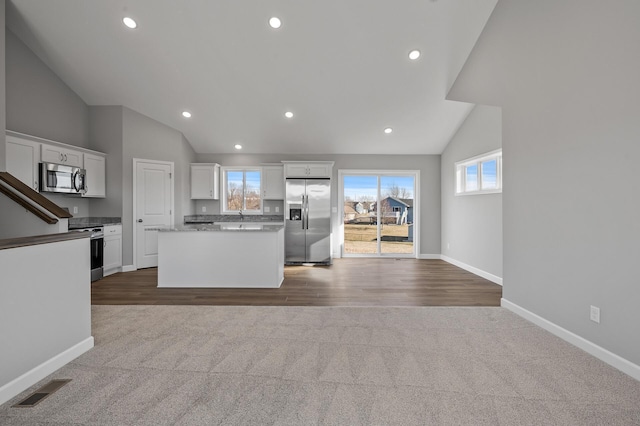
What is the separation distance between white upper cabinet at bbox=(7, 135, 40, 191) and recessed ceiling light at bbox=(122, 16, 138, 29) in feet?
7.27

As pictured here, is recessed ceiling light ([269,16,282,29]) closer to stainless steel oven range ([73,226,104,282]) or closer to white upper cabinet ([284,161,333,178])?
white upper cabinet ([284,161,333,178])

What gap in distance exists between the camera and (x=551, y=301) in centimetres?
285

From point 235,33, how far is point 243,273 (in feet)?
10.8

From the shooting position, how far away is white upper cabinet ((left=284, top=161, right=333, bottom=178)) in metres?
6.54

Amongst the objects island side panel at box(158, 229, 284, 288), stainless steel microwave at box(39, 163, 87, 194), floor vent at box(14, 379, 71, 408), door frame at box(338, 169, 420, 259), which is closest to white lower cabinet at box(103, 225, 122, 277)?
stainless steel microwave at box(39, 163, 87, 194)

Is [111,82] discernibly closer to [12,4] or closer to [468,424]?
A: [12,4]

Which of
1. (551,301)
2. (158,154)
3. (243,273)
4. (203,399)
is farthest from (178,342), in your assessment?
(158,154)

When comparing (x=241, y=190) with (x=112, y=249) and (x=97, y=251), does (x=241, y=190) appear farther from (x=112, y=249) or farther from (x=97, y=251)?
(x=97, y=251)

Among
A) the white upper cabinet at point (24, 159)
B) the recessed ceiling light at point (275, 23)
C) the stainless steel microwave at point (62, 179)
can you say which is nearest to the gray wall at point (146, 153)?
the stainless steel microwave at point (62, 179)

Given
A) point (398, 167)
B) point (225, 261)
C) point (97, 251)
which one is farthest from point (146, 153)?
point (398, 167)

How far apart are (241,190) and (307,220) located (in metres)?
1.78

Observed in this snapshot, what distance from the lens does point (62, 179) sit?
4.58m

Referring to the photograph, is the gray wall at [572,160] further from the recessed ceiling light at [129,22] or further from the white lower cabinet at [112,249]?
the white lower cabinet at [112,249]

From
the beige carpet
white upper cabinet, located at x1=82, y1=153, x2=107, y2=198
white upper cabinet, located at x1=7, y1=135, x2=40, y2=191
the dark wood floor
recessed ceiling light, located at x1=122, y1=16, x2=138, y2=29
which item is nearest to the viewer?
the beige carpet
